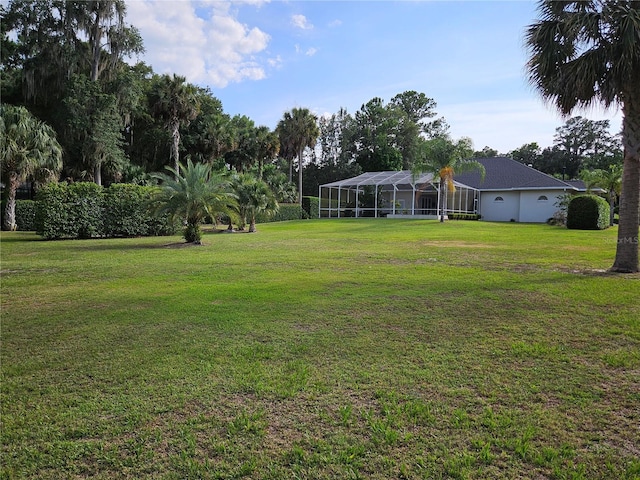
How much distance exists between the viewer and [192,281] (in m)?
7.99

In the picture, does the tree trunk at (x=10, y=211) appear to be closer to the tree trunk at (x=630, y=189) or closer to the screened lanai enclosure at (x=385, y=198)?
the screened lanai enclosure at (x=385, y=198)

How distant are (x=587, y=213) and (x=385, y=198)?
18.6 meters

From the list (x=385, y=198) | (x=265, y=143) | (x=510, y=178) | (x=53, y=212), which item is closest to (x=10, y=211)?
(x=53, y=212)

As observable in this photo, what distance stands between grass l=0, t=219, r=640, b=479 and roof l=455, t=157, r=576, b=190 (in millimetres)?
28148

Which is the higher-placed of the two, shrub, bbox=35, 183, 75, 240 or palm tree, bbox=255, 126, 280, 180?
palm tree, bbox=255, 126, 280, 180

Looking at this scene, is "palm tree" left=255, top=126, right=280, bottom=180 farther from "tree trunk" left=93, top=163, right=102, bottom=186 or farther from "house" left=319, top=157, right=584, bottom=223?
"tree trunk" left=93, top=163, right=102, bottom=186

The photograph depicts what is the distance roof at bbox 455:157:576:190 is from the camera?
32.6m

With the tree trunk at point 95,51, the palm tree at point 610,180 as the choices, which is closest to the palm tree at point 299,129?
the tree trunk at point 95,51

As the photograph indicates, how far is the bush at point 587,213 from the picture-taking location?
21859 millimetres

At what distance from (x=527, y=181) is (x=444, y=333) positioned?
110 feet

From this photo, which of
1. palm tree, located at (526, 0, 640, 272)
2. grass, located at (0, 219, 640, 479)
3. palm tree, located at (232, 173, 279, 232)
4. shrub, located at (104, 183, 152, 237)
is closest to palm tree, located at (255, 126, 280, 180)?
palm tree, located at (232, 173, 279, 232)

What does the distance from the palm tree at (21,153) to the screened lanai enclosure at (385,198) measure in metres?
21.0

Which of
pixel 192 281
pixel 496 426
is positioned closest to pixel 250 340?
pixel 496 426

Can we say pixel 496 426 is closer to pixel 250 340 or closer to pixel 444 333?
pixel 444 333
